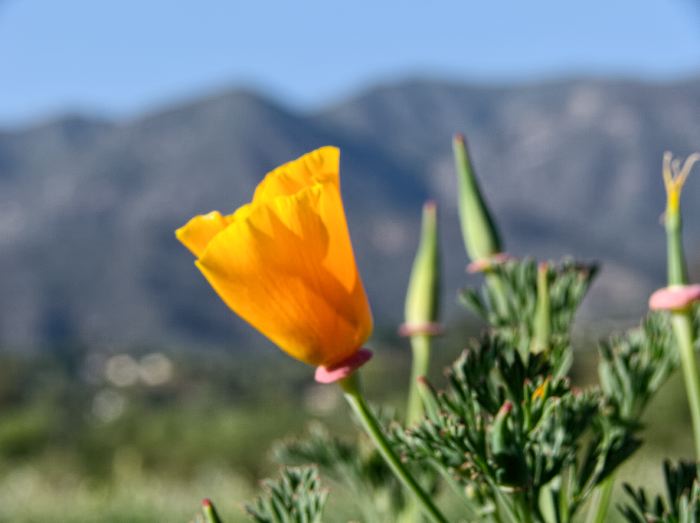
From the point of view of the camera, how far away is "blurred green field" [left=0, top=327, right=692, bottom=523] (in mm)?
3659

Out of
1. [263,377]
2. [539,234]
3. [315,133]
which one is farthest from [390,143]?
[263,377]

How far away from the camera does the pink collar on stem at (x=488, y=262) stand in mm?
999

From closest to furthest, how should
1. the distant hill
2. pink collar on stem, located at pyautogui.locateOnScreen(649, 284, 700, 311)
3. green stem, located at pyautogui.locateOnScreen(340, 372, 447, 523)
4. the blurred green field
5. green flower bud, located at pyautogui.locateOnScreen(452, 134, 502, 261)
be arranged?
green stem, located at pyautogui.locateOnScreen(340, 372, 447, 523), pink collar on stem, located at pyautogui.locateOnScreen(649, 284, 700, 311), green flower bud, located at pyautogui.locateOnScreen(452, 134, 502, 261), the blurred green field, the distant hill

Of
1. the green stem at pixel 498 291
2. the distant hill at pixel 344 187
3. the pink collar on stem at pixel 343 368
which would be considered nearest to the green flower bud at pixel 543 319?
the green stem at pixel 498 291

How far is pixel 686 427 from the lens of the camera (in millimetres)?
9367

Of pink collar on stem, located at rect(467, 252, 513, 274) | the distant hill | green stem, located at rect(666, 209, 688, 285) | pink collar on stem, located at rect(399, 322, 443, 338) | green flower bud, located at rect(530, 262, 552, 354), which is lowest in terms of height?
the distant hill

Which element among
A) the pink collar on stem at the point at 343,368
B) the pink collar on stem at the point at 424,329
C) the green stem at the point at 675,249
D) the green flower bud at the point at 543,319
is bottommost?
the pink collar on stem at the point at 424,329

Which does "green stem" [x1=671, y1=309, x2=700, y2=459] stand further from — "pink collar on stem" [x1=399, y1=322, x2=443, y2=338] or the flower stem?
"pink collar on stem" [x1=399, y1=322, x2=443, y2=338]

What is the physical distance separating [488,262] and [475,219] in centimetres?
5

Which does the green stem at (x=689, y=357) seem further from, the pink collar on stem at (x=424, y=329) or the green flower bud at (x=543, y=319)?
the pink collar on stem at (x=424, y=329)

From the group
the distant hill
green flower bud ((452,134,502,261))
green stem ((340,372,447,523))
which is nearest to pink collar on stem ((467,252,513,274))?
green flower bud ((452,134,502,261))

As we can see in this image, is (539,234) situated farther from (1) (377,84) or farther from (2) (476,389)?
(2) (476,389)

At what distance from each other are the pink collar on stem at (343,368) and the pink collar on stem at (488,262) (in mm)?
335

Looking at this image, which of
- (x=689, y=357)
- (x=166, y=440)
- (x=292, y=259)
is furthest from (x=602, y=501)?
(x=166, y=440)
